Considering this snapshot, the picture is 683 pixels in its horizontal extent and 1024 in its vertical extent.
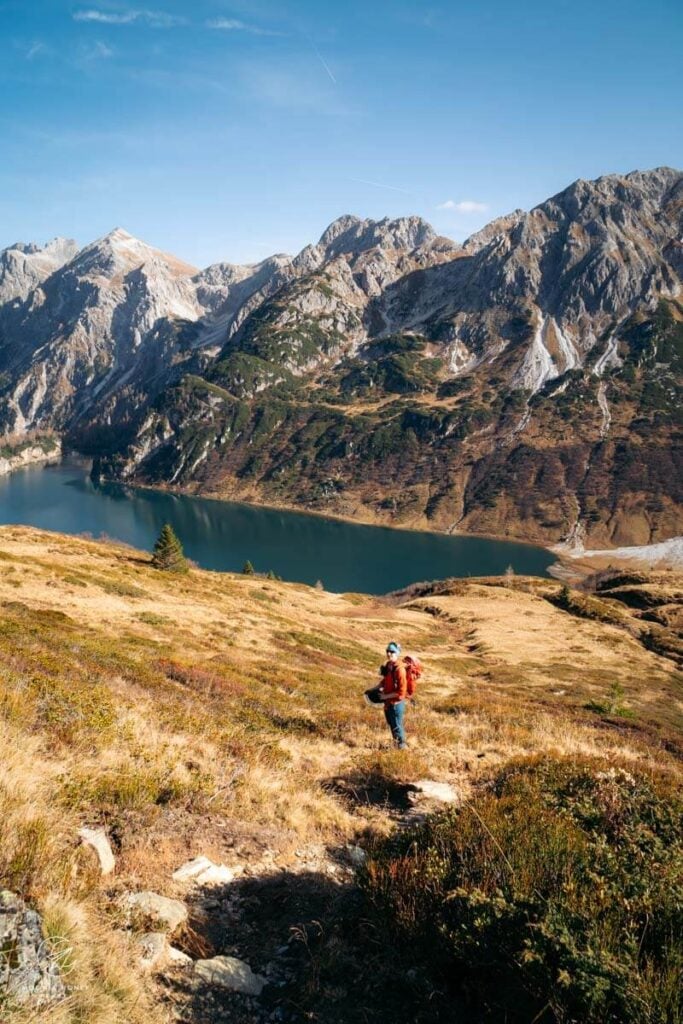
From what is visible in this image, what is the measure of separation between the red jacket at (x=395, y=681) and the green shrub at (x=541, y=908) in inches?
240

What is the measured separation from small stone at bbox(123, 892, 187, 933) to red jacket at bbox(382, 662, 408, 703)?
8.73m

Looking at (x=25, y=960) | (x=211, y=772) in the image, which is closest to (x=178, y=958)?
(x=25, y=960)

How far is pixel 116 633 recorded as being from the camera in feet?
82.4

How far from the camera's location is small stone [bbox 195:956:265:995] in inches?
212

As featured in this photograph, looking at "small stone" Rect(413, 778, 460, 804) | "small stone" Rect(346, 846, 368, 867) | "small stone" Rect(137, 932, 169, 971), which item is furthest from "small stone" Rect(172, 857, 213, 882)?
"small stone" Rect(413, 778, 460, 804)

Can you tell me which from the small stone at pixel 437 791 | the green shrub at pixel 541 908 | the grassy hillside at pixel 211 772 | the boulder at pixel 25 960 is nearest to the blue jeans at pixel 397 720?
the grassy hillside at pixel 211 772

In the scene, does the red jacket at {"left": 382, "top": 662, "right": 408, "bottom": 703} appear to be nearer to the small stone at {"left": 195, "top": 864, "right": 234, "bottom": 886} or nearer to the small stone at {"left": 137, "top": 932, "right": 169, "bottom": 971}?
the small stone at {"left": 195, "top": 864, "right": 234, "bottom": 886}

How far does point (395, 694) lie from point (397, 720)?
698 millimetres

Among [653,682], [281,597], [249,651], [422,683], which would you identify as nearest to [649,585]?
[653,682]

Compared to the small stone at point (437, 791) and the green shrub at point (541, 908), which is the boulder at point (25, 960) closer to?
the green shrub at point (541, 908)

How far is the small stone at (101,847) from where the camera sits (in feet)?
21.6

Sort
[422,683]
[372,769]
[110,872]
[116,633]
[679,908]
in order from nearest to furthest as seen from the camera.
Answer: [679,908]
[110,872]
[372,769]
[116,633]
[422,683]

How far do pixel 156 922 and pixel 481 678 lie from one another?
38.9 metres

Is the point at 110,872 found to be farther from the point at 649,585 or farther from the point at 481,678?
the point at 649,585
